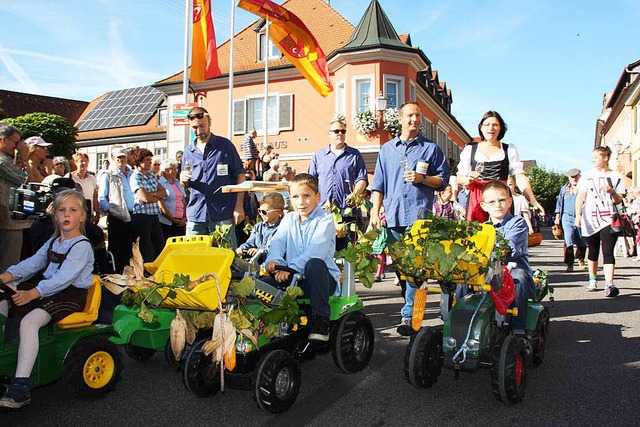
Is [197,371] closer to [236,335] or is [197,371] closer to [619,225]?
[236,335]

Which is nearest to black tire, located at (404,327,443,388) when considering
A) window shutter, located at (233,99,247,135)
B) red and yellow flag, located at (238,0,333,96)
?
red and yellow flag, located at (238,0,333,96)

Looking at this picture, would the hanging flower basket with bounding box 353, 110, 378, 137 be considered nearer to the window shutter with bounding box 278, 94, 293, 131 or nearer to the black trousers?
the window shutter with bounding box 278, 94, 293, 131

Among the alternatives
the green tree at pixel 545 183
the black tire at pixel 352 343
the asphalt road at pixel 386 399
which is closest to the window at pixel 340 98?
the asphalt road at pixel 386 399

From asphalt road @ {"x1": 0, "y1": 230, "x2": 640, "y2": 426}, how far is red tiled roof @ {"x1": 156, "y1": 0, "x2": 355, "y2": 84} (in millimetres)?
23918

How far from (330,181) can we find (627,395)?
12.9 feet

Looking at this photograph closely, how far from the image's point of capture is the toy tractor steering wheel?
A: 3.73 m

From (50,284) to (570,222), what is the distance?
995cm

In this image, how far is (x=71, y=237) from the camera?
13.6 feet

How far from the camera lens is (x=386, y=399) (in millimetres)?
3770

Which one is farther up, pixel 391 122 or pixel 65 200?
pixel 391 122

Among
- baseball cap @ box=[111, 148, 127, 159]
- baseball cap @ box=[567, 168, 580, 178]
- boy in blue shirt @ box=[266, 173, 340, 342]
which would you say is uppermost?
baseball cap @ box=[567, 168, 580, 178]

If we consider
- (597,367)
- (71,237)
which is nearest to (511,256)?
(597,367)

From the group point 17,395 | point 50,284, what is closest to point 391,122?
point 50,284

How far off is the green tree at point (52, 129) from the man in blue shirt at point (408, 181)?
35526 millimetres
